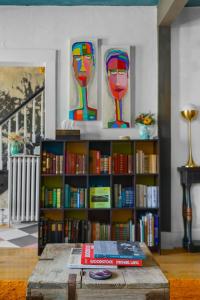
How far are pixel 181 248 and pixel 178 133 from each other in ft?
4.46

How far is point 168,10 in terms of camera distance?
3713mm

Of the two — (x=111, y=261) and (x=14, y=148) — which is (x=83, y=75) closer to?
(x=14, y=148)

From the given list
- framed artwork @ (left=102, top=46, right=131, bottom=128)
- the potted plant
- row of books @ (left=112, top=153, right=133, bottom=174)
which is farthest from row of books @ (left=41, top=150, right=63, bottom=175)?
the potted plant

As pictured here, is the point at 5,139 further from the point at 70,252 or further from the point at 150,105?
the point at 70,252

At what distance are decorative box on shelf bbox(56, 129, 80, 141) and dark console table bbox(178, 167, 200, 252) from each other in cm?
128

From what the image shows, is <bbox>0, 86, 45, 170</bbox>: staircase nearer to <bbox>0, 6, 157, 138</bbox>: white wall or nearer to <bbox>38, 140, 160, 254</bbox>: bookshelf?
<bbox>0, 6, 157, 138</bbox>: white wall

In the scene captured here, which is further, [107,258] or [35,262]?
[35,262]

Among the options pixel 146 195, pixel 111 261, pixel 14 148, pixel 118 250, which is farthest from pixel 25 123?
pixel 111 261

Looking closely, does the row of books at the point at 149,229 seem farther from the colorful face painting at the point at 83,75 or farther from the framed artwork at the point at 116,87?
the colorful face painting at the point at 83,75

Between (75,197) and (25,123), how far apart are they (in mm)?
2376

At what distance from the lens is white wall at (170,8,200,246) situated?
4.21 m

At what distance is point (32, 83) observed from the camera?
6.43m

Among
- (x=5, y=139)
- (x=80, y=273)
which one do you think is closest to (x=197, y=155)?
(x=80, y=273)

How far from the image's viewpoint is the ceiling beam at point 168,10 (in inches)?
141
